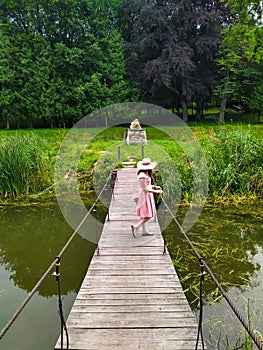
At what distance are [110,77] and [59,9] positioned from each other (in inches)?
179

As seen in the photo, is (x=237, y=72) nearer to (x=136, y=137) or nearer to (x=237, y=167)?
(x=136, y=137)

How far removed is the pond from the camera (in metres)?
3.41

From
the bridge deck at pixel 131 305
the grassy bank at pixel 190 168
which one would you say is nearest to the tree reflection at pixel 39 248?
the bridge deck at pixel 131 305

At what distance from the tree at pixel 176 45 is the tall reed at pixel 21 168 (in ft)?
31.4

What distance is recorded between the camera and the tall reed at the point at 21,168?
7582 millimetres

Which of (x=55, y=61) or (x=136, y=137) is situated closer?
(x=136, y=137)

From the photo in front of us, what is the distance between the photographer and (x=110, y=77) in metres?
17.9

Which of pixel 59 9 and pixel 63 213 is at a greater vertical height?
pixel 59 9

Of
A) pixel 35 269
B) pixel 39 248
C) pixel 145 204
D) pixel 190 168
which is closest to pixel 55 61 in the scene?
pixel 190 168

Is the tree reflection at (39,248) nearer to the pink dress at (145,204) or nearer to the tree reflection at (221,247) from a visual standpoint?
the pink dress at (145,204)

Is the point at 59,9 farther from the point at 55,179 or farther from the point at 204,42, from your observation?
the point at 55,179

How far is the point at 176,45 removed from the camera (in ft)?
52.8

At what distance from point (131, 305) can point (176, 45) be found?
1553cm

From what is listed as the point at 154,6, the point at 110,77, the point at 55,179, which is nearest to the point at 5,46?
the point at 110,77
